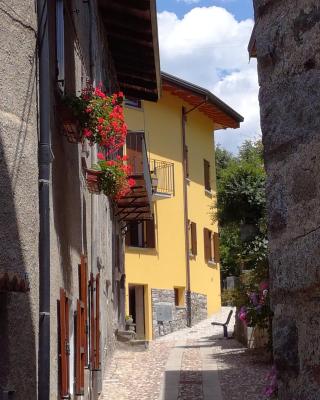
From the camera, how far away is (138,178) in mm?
16641

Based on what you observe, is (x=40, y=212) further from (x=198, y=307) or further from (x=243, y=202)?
(x=198, y=307)

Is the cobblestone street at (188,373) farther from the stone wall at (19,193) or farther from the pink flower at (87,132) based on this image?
the stone wall at (19,193)

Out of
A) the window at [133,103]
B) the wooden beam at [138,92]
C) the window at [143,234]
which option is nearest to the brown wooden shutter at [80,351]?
the wooden beam at [138,92]

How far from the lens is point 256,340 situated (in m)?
15.7

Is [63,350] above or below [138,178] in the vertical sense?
below

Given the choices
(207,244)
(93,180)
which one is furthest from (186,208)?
(93,180)

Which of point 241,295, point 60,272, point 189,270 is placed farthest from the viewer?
point 189,270

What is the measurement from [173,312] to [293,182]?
20719mm

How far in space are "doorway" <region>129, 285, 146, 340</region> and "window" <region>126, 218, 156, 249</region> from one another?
130 centimetres

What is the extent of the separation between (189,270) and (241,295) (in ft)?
32.9

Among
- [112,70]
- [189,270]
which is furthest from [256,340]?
[189,270]

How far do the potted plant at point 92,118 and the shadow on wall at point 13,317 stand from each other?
201 cm

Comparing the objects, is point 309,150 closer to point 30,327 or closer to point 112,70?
point 30,327

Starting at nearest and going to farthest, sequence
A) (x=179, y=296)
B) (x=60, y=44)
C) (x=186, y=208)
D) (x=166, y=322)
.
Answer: (x=60, y=44), (x=166, y=322), (x=179, y=296), (x=186, y=208)
